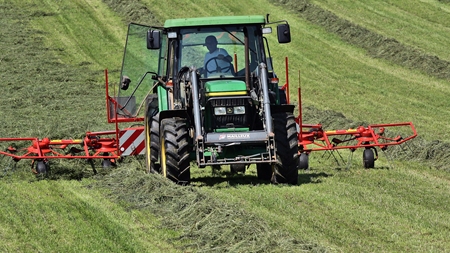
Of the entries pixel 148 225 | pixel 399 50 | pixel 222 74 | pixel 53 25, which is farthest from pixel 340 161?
pixel 53 25

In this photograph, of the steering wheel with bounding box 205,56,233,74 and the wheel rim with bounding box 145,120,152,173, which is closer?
the steering wheel with bounding box 205,56,233,74

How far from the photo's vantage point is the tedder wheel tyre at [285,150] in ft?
36.2

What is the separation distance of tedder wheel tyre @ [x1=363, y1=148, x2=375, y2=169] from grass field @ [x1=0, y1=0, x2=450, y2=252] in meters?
0.17

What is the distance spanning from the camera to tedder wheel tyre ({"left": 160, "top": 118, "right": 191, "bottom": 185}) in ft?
36.2

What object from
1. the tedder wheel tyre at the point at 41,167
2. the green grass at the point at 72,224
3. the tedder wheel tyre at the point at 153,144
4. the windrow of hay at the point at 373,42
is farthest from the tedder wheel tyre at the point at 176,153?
the windrow of hay at the point at 373,42

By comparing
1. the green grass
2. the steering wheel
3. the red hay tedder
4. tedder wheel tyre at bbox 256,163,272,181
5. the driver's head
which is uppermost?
the driver's head

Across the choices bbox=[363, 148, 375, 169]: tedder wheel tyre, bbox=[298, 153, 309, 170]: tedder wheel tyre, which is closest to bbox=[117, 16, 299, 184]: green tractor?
bbox=[298, 153, 309, 170]: tedder wheel tyre

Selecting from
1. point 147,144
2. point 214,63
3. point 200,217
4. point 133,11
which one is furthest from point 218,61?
point 133,11

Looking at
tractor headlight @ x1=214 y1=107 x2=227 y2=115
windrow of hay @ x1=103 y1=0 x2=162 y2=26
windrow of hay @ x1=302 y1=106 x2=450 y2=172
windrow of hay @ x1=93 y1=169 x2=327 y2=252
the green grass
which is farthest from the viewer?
windrow of hay @ x1=103 y1=0 x2=162 y2=26

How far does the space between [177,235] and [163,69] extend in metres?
4.73

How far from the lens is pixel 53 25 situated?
27672 mm

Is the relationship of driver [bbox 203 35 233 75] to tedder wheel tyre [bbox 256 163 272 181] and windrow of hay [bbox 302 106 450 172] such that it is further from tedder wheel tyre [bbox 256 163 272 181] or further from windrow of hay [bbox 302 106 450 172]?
windrow of hay [bbox 302 106 450 172]

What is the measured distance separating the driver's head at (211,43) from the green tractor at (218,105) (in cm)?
1

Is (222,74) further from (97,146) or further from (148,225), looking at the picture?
(148,225)
